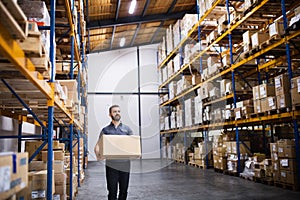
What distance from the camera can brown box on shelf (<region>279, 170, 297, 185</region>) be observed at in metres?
6.58

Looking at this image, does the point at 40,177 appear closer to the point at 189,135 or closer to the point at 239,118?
the point at 239,118

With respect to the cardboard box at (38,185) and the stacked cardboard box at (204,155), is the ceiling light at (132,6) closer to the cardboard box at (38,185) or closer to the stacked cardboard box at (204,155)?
the stacked cardboard box at (204,155)

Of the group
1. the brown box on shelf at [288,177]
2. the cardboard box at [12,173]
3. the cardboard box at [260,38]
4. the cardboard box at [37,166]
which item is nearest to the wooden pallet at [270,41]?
the cardboard box at [260,38]

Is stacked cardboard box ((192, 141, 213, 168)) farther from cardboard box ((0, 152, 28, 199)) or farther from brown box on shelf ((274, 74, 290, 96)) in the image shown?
cardboard box ((0, 152, 28, 199))

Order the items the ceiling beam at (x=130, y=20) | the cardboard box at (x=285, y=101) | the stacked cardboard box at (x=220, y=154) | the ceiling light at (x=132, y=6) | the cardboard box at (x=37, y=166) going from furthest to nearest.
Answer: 1. the ceiling beam at (x=130, y=20)
2. the ceiling light at (x=132, y=6)
3. the stacked cardboard box at (x=220, y=154)
4. the cardboard box at (x=285, y=101)
5. the cardboard box at (x=37, y=166)

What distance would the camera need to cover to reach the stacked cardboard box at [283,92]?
22.0ft

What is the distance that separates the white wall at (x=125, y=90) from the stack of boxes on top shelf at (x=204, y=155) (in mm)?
6915

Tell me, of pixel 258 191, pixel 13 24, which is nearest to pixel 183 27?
pixel 258 191

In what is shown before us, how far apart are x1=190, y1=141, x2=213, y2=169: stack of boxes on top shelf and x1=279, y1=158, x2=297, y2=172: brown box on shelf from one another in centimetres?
515

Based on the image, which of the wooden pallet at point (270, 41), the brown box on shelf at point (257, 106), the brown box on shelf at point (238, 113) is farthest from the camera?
the brown box on shelf at point (238, 113)

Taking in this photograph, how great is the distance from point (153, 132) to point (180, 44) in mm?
7320

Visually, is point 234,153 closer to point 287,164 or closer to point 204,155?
point 287,164

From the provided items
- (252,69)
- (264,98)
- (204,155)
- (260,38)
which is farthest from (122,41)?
(264,98)

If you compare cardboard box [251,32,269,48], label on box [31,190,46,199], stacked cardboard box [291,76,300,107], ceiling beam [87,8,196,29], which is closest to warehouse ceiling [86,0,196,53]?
ceiling beam [87,8,196,29]
